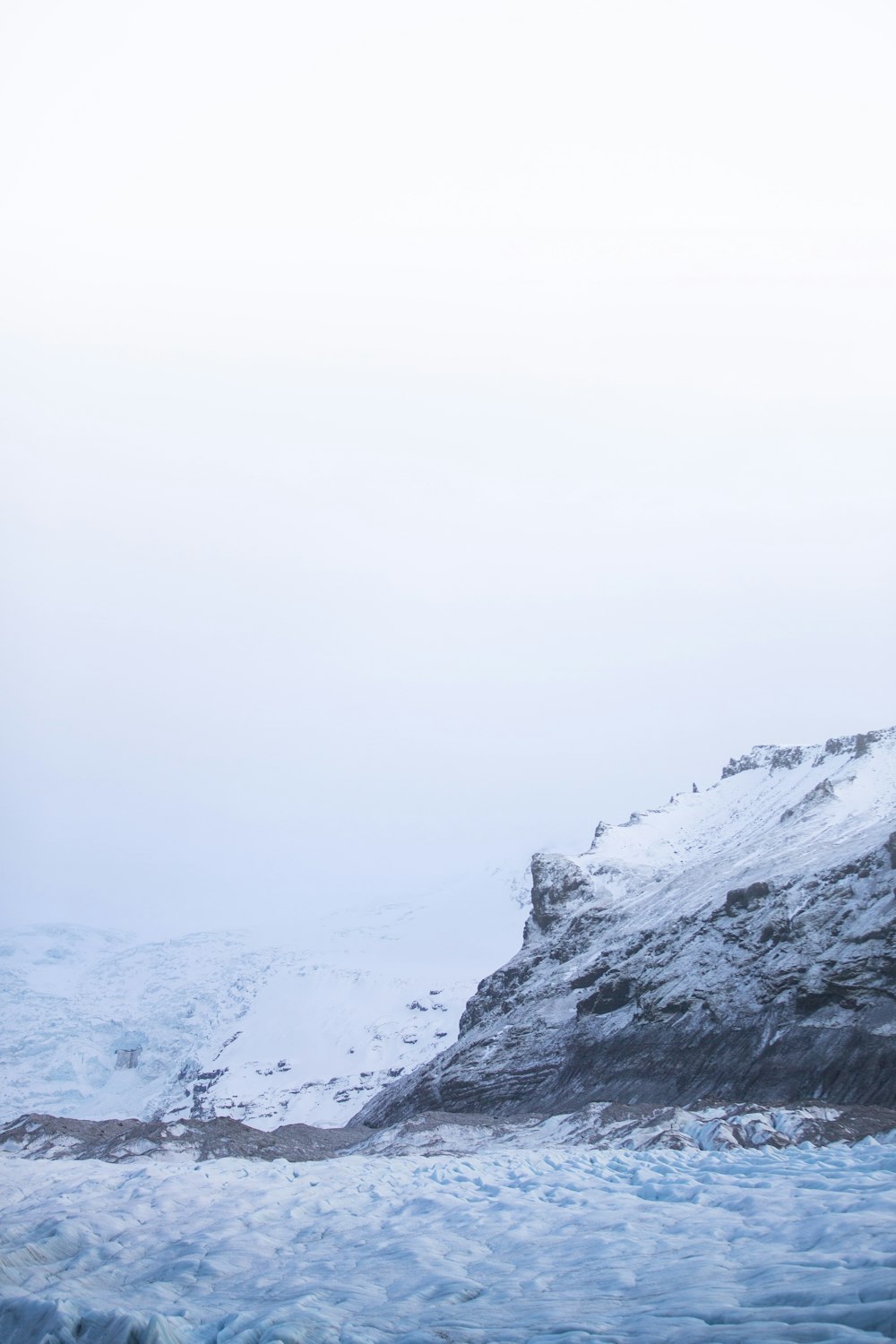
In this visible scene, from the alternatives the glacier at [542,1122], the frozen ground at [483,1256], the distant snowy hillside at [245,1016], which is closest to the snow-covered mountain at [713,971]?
the glacier at [542,1122]

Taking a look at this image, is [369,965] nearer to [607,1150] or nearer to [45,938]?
[45,938]

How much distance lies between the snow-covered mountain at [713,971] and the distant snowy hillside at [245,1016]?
24.9 metres

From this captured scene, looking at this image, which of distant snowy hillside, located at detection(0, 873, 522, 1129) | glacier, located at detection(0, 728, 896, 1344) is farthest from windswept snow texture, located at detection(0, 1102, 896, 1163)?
distant snowy hillside, located at detection(0, 873, 522, 1129)

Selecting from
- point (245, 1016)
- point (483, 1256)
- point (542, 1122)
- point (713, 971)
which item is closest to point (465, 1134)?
point (542, 1122)

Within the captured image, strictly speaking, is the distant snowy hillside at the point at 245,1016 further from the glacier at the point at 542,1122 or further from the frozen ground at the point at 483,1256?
the frozen ground at the point at 483,1256

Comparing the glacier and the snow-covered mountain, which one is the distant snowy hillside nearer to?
the glacier

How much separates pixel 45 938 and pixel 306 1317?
161223mm

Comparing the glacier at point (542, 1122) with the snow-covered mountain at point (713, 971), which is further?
the snow-covered mountain at point (713, 971)

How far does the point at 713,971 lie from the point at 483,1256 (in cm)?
3945

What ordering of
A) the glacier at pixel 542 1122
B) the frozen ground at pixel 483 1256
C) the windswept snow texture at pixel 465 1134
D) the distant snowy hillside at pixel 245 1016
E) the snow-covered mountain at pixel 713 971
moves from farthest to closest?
the distant snowy hillside at pixel 245 1016 → the snow-covered mountain at pixel 713 971 → the windswept snow texture at pixel 465 1134 → the glacier at pixel 542 1122 → the frozen ground at pixel 483 1256

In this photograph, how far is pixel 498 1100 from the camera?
57.5 metres

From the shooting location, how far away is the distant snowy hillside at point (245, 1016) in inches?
3663

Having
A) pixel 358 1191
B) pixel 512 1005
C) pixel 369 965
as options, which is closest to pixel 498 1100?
pixel 512 1005

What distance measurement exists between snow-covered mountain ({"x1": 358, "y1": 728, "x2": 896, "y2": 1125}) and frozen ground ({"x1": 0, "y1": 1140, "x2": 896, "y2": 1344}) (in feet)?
66.7
